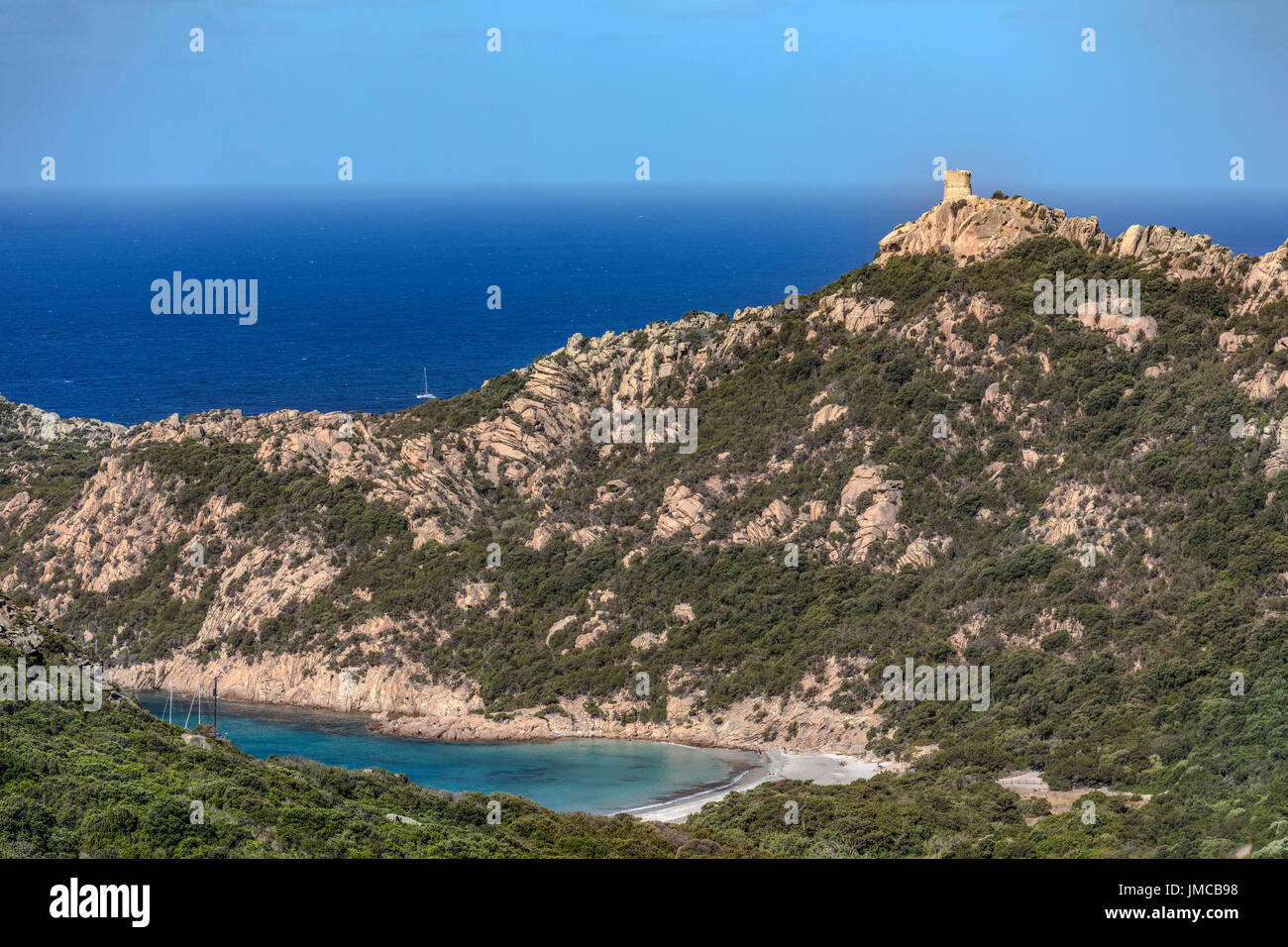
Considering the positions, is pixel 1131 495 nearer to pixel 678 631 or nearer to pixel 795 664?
pixel 795 664

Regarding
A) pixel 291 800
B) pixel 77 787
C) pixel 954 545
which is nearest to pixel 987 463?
pixel 954 545

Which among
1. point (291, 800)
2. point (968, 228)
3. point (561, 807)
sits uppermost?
point (968, 228)

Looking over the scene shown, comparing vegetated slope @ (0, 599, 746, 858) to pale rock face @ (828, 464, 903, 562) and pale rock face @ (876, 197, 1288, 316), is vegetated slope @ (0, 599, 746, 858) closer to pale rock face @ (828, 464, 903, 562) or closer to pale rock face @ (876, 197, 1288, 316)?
pale rock face @ (828, 464, 903, 562)

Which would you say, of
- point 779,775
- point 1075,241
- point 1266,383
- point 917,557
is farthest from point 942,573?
point 1075,241

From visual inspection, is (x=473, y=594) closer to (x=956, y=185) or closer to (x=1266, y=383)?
(x=956, y=185)

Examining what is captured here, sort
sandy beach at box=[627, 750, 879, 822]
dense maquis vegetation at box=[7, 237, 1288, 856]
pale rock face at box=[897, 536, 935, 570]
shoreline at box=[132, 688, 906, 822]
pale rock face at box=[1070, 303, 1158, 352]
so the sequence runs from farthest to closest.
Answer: pale rock face at box=[1070, 303, 1158, 352], pale rock face at box=[897, 536, 935, 570], shoreline at box=[132, 688, 906, 822], sandy beach at box=[627, 750, 879, 822], dense maquis vegetation at box=[7, 237, 1288, 856]

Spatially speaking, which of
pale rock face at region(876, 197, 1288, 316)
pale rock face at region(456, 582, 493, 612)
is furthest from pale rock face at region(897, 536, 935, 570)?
pale rock face at region(456, 582, 493, 612)
